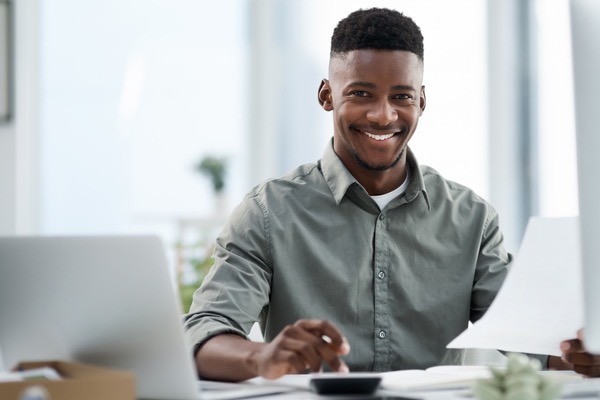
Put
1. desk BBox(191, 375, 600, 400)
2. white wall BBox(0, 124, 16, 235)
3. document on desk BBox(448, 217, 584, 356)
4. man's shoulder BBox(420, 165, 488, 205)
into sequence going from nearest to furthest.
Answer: desk BBox(191, 375, 600, 400), document on desk BBox(448, 217, 584, 356), man's shoulder BBox(420, 165, 488, 205), white wall BBox(0, 124, 16, 235)

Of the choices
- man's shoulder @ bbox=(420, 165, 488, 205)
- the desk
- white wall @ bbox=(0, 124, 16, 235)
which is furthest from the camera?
white wall @ bbox=(0, 124, 16, 235)

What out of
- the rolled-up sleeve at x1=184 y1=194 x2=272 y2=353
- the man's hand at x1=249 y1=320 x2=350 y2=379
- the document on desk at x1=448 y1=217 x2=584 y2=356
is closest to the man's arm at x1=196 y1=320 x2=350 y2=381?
the man's hand at x1=249 y1=320 x2=350 y2=379

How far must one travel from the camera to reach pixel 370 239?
180 cm

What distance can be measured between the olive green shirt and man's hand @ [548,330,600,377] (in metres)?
0.37

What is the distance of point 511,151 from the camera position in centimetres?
370

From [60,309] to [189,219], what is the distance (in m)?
3.00

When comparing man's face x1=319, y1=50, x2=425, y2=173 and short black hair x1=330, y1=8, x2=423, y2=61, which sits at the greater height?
short black hair x1=330, y1=8, x2=423, y2=61

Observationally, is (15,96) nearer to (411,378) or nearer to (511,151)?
(511,151)

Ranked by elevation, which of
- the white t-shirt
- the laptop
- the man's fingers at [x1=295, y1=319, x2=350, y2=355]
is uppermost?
the white t-shirt

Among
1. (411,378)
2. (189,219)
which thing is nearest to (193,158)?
(189,219)

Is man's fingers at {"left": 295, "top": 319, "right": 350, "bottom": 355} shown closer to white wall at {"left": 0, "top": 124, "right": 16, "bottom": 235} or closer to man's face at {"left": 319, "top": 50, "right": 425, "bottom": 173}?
man's face at {"left": 319, "top": 50, "right": 425, "bottom": 173}

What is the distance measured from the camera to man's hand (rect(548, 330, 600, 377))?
1.43 m

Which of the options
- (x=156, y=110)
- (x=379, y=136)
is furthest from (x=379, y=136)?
(x=156, y=110)

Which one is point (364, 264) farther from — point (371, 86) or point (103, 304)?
point (103, 304)
